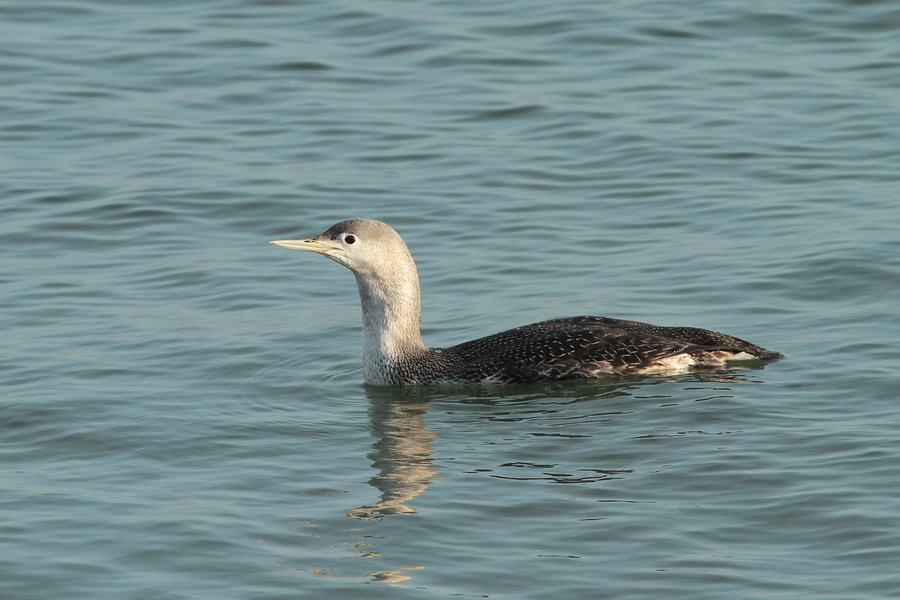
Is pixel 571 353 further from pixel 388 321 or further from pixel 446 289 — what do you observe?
pixel 446 289

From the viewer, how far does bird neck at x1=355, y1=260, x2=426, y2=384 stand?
11.3m

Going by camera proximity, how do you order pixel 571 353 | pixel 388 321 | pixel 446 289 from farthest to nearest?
pixel 446 289 → pixel 388 321 → pixel 571 353

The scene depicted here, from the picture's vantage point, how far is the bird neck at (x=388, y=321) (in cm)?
1128

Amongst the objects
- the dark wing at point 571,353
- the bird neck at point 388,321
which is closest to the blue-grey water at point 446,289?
the dark wing at point 571,353

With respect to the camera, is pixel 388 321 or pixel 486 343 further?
pixel 388 321

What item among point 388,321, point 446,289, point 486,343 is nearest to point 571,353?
point 486,343

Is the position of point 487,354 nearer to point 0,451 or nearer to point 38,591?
point 0,451

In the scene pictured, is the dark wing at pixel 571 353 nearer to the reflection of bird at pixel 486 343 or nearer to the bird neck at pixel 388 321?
the reflection of bird at pixel 486 343

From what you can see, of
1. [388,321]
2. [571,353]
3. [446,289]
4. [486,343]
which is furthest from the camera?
[446,289]

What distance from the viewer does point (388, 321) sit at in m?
11.4

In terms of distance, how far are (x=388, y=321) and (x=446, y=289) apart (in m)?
1.81

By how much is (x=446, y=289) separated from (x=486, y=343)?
2153 mm

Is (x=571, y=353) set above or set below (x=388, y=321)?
below

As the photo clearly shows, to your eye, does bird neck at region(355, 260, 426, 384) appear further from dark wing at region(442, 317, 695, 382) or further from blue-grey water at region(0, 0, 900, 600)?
dark wing at region(442, 317, 695, 382)
